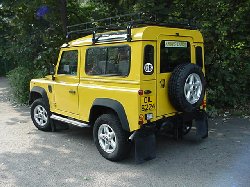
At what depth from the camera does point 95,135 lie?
503cm

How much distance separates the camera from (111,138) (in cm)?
483

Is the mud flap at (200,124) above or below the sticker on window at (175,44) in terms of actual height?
below

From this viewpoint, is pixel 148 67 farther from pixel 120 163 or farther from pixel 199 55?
pixel 120 163

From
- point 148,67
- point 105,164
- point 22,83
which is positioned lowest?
point 105,164

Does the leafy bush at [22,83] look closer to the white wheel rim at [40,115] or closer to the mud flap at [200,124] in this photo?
the white wheel rim at [40,115]

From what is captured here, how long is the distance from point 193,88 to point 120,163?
65.6 inches

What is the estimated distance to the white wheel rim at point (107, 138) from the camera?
15.8 ft

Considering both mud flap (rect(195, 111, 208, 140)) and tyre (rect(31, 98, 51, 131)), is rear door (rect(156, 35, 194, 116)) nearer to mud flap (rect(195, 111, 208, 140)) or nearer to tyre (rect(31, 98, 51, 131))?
mud flap (rect(195, 111, 208, 140))

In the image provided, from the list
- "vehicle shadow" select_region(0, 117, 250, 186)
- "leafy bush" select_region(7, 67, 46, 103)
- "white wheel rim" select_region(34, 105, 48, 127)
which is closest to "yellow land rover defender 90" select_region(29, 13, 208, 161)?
"vehicle shadow" select_region(0, 117, 250, 186)

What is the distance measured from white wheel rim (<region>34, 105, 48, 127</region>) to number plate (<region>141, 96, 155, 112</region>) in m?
2.93

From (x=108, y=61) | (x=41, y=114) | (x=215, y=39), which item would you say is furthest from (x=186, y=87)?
(x=215, y=39)

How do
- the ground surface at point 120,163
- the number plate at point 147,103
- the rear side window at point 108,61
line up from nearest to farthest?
the ground surface at point 120,163 < the number plate at point 147,103 < the rear side window at point 108,61

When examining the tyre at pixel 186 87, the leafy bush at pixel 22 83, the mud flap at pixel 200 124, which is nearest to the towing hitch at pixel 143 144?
the tyre at pixel 186 87

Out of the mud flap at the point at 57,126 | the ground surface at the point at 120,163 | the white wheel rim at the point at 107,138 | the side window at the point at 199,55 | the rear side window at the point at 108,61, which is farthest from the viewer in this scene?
the mud flap at the point at 57,126
